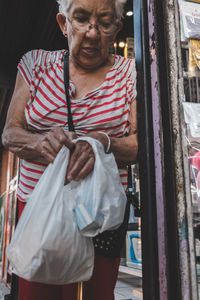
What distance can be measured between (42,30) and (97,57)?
2496 mm

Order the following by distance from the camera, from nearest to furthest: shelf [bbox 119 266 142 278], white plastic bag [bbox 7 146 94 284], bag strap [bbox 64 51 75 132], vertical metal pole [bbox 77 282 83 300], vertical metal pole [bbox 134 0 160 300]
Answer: white plastic bag [bbox 7 146 94 284], vertical metal pole [bbox 134 0 160 300], vertical metal pole [bbox 77 282 83 300], bag strap [bbox 64 51 75 132], shelf [bbox 119 266 142 278]

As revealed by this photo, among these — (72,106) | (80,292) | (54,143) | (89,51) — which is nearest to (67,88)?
(72,106)

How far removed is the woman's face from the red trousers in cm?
88

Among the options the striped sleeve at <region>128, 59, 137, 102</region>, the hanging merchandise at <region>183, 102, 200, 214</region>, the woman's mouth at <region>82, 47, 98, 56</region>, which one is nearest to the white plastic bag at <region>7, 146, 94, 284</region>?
the hanging merchandise at <region>183, 102, 200, 214</region>

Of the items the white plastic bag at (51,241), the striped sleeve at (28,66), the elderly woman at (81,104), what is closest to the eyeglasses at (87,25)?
the elderly woman at (81,104)

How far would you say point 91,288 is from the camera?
1.08 m

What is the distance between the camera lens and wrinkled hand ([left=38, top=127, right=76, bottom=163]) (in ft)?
3.14

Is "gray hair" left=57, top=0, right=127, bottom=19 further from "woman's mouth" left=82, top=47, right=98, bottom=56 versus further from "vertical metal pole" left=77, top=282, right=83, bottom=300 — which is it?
"vertical metal pole" left=77, top=282, right=83, bottom=300

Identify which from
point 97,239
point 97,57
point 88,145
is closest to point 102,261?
point 97,239

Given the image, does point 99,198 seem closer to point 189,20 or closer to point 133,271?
point 189,20

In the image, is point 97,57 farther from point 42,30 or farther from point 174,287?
point 42,30

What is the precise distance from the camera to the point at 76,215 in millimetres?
854

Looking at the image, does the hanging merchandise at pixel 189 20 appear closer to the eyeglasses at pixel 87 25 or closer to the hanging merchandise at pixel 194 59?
the hanging merchandise at pixel 194 59

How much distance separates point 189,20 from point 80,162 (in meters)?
0.72
